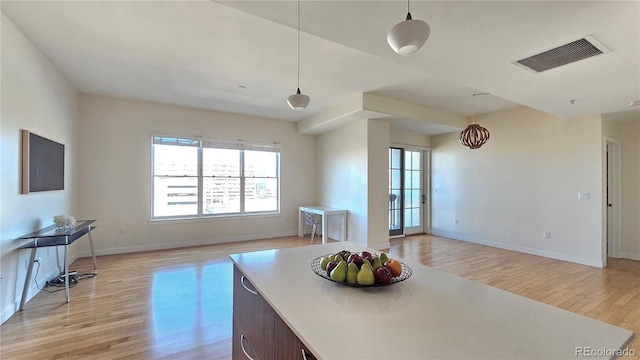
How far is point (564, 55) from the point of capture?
8.02 feet

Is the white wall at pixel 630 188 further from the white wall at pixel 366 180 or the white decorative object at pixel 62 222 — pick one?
the white decorative object at pixel 62 222

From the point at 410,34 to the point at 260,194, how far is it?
542cm

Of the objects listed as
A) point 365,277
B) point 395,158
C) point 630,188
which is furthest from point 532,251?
point 365,277

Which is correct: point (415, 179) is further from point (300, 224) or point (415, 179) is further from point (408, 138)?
point (300, 224)

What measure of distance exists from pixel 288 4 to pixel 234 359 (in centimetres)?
235

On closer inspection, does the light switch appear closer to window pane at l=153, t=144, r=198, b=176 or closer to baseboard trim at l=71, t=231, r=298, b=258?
baseboard trim at l=71, t=231, r=298, b=258

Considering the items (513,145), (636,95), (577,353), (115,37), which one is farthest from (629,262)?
(115,37)

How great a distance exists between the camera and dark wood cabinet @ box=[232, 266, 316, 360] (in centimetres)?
98

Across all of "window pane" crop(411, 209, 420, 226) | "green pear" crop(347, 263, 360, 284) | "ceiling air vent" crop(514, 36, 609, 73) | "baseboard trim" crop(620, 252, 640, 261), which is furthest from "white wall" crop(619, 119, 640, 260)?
"green pear" crop(347, 263, 360, 284)

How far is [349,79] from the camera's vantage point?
393cm

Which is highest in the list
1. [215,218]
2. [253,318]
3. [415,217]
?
[253,318]

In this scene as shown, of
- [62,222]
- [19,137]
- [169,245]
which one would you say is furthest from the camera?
[169,245]

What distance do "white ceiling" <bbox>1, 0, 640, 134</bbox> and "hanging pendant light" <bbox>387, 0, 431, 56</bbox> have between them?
19.5 inches

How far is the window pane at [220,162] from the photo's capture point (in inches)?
226
